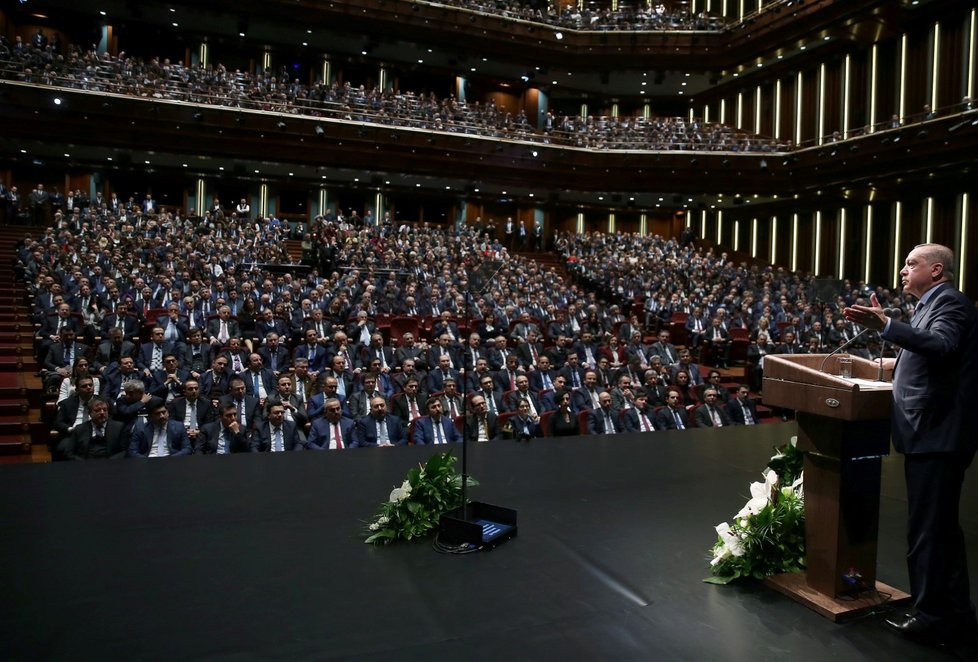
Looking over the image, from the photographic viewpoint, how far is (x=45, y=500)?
2836 millimetres

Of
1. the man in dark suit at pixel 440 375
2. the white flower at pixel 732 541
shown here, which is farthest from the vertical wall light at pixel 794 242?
the white flower at pixel 732 541

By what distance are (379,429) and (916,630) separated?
351 cm

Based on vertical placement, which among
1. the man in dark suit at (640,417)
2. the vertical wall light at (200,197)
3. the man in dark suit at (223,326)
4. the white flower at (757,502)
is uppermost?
the vertical wall light at (200,197)

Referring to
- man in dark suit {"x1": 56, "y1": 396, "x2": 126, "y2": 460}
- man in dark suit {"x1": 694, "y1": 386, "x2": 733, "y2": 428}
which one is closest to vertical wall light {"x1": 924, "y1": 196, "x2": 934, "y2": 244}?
man in dark suit {"x1": 694, "y1": 386, "x2": 733, "y2": 428}

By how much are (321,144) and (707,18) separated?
34.8 feet

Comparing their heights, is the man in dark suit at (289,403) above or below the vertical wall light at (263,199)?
below

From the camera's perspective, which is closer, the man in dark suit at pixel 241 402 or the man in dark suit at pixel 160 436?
the man in dark suit at pixel 160 436

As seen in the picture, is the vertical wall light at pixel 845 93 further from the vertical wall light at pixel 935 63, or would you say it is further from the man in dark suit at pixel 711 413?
the man in dark suit at pixel 711 413

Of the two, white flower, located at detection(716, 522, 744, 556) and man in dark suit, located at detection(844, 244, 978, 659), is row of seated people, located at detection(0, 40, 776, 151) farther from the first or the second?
man in dark suit, located at detection(844, 244, 978, 659)

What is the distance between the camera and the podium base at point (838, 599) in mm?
1810

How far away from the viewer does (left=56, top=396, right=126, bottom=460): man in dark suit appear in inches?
159

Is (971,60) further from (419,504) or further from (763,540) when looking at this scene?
(419,504)

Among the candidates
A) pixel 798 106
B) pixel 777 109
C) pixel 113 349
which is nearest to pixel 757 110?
pixel 777 109

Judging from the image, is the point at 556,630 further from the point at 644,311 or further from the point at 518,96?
the point at 518,96
